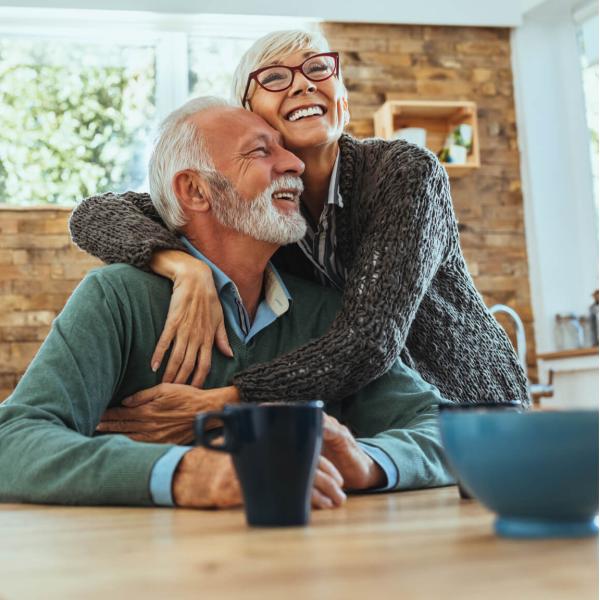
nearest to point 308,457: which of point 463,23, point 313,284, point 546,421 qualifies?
point 546,421

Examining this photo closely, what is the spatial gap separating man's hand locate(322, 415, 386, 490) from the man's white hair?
0.74 meters

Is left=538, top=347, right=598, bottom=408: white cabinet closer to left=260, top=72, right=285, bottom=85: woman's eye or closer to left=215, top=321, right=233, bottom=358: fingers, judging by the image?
left=260, top=72, right=285, bottom=85: woman's eye

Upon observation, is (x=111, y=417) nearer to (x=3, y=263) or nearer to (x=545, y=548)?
(x=545, y=548)

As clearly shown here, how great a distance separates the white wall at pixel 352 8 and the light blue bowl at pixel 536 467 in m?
4.15

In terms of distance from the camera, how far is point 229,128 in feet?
5.35

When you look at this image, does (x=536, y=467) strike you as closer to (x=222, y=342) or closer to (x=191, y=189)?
(x=222, y=342)

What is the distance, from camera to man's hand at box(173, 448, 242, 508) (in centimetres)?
85

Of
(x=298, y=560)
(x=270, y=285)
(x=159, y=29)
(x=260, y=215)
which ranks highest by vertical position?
(x=159, y=29)

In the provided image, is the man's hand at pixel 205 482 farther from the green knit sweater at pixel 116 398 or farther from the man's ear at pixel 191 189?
the man's ear at pixel 191 189

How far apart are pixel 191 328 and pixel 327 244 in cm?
38

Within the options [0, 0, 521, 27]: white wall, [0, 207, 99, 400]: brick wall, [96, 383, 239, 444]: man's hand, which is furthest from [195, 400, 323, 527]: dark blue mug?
[0, 0, 521, 27]: white wall

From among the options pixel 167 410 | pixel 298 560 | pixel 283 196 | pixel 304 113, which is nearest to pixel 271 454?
pixel 298 560

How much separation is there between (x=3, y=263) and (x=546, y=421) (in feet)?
12.8

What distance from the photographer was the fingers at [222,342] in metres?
1.45
